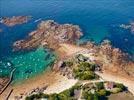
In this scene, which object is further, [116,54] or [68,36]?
[68,36]

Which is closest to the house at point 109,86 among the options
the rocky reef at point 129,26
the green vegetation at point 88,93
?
the green vegetation at point 88,93

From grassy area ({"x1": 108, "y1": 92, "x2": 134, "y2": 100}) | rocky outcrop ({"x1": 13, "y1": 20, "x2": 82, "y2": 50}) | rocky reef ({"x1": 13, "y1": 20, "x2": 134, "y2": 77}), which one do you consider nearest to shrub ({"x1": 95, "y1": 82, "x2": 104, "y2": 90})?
grassy area ({"x1": 108, "y1": 92, "x2": 134, "y2": 100})

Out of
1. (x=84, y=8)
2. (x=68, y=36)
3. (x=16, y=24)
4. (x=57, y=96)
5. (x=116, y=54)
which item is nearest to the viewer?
(x=57, y=96)

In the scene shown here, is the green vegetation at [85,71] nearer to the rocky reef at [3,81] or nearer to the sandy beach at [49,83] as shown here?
the sandy beach at [49,83]

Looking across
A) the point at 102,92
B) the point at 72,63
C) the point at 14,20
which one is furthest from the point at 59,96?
the point at 14,20

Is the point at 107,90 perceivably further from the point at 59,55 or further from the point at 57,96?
the point at 59,55

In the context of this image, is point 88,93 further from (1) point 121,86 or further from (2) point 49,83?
(2) point 49,83

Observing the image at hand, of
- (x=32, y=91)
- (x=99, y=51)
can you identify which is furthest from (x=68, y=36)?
(x=32, y=91)
